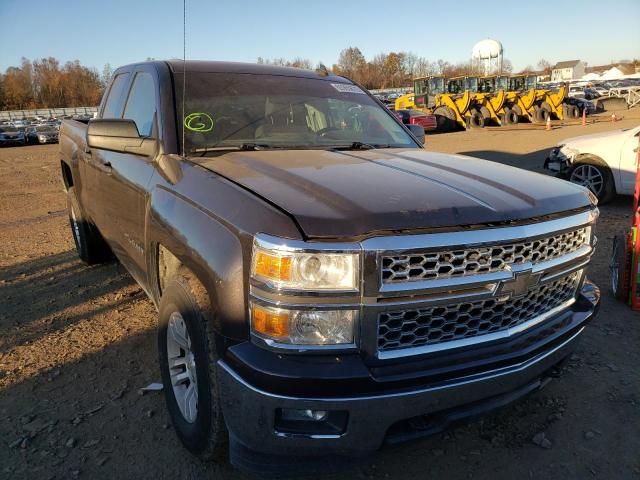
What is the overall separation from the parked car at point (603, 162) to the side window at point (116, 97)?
6609 mm

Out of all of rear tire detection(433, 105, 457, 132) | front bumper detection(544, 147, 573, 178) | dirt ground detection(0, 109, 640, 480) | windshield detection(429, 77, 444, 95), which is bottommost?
dirt ground detection(0, 109, 640, 480)

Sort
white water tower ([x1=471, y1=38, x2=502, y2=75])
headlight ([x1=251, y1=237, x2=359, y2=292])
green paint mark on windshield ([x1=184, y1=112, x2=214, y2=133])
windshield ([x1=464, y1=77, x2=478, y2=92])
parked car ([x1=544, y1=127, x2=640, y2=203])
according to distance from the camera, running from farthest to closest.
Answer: white water tower ([x1=471, y1=38, x2=502, y2=75]) < windshield ([x1=464, y1=77, x2=478, y2=92]) < parked car ([x1=544, y1=127, x2=640, y2=203]) < green paint mark on windshield ([x1=184, y1=112, x2=214, y2=133]) < headlight ([x1=251, y1=237, x2=359, y2=292])

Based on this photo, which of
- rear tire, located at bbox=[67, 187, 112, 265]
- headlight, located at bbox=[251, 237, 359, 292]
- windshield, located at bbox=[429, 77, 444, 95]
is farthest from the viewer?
windshield, located at bbox=[429, 77, 444, 95]

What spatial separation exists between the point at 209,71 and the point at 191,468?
2374mm

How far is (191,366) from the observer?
7.56 ft

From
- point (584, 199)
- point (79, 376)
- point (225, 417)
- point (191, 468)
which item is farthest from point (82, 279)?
point (584, 199)

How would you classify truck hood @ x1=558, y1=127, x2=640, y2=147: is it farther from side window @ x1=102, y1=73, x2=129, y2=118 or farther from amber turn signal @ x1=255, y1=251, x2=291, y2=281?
amber turn signal @ x1=255, y1=251, x2=291, y2=281

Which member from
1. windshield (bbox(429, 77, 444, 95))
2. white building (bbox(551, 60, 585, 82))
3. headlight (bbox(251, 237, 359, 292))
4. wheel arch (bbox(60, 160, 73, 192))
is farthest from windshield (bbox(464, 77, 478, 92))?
white building (bbox(551, 60, 585, 82))

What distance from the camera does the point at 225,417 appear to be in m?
1.94

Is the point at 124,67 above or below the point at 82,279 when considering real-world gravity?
above

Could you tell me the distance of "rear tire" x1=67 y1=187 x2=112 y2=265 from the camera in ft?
16.1

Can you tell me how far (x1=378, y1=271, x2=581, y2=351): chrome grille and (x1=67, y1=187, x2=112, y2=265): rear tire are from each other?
3714 mm

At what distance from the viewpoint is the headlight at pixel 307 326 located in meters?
1.77

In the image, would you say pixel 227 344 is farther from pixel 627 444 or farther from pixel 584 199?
pixel 627 444
